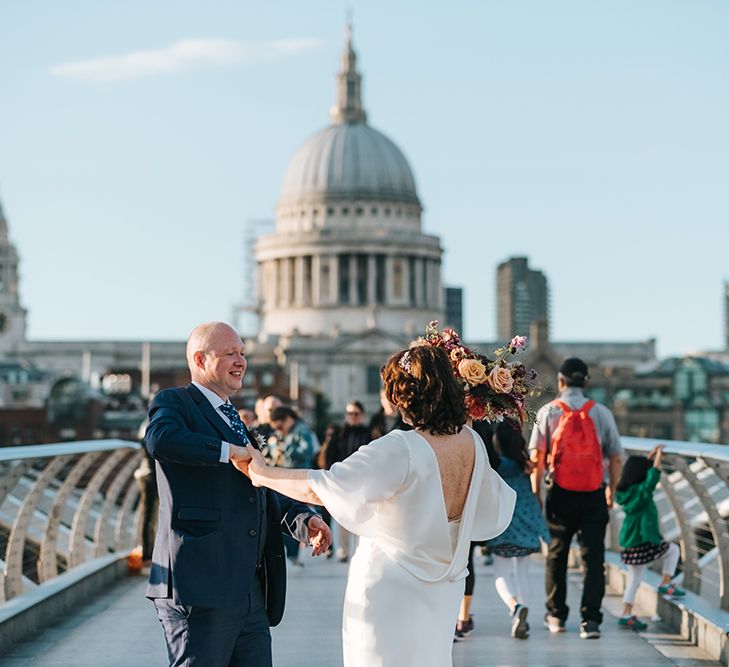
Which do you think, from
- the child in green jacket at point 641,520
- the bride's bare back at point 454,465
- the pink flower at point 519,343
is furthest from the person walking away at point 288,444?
the bride's bare back at point 454,465

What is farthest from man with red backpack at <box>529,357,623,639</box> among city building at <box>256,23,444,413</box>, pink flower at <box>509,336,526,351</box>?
city building at <box>256,23,444,413</box>

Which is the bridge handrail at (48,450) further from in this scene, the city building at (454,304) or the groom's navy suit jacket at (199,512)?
the city building at (454,304)

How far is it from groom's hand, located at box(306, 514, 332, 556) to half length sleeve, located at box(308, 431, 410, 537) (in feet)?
2.02

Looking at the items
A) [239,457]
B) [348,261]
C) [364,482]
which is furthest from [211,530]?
[348,261]

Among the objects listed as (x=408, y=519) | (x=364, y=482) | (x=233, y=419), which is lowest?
(x=408, y=519)

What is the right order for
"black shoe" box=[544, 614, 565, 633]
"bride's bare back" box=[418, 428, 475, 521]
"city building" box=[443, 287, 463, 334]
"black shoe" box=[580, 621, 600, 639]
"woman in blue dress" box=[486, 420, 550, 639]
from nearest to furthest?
"bride's bare back" box=[418, 428, 475, 521] → "black shoe" box=[580, 621, 600, 639] → "black shoe" box=[544, 614, 565, 633] → "woman in blue dress" box=[486, 420, 550, 639] → "city building" box=[443, 287, 463, 334]

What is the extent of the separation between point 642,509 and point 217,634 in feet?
19.2

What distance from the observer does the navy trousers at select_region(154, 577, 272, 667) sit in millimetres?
7094

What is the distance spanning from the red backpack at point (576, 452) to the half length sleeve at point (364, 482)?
16.3ft

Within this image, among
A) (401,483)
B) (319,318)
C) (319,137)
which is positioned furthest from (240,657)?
(319,137)

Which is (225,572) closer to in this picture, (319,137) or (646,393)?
(646,393)

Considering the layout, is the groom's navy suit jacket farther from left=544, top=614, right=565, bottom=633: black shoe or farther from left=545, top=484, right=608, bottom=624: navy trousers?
left=544, top=614, right=565, bottom=633: black shoe

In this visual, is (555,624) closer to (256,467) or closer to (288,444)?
(256,467)

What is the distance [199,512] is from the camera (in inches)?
283
